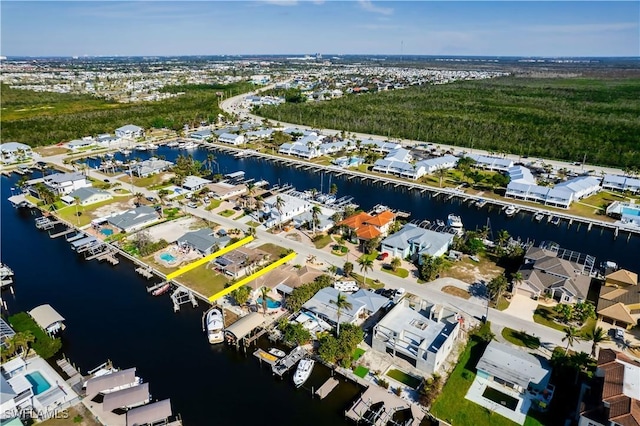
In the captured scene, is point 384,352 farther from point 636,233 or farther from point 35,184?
point 35,184

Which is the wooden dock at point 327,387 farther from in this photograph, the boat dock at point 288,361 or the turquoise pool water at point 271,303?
the turquoise pool water at point 271,303

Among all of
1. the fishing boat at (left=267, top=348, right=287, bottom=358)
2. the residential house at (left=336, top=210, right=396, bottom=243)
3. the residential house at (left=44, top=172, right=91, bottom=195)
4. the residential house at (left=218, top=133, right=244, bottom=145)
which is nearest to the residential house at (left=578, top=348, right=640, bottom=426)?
the fishing boat at (left=267, top=348, right=287, bottom=358)

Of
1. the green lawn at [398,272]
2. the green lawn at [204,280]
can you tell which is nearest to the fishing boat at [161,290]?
the green lawn at [204,280]

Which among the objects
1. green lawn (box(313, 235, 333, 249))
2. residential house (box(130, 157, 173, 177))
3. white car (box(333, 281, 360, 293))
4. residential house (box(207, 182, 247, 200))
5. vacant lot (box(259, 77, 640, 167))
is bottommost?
white car (box(333, 281, 360, 293))

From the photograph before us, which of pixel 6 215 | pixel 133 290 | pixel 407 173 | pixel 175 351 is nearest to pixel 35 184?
pixel 6 215

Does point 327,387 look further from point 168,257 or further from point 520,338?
point 168,257

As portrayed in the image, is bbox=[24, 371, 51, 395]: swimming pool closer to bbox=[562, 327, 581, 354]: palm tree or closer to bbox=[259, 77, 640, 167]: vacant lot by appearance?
bbox=[562, 327, 581, 354]: palm tree

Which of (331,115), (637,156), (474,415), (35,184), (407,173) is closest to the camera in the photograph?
(474,415)

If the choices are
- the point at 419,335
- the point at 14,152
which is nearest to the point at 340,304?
the point at 419,335
